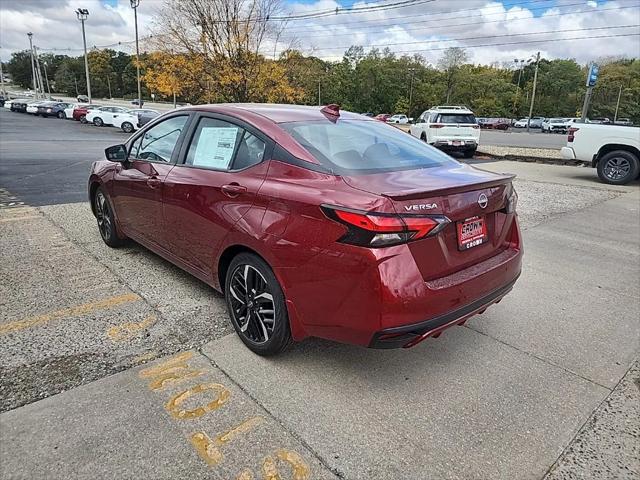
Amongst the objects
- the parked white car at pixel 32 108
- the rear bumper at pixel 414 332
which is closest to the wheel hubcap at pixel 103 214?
the rear bumper at pixel 414 332

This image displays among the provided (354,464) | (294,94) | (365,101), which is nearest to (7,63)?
(365,101)

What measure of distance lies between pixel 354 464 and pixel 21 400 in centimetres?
177

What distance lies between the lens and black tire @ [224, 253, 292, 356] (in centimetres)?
264

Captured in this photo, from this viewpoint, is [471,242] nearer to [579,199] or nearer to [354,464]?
[354,464]

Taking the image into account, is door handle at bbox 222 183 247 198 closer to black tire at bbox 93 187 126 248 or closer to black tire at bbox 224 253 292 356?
black tire at bbox 224 253 292 356

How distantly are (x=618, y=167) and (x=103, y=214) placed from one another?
10993 mm

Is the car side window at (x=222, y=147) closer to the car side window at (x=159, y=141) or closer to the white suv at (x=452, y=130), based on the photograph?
the car side window at (x=159, y=141)

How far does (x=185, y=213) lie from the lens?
10.8 ft

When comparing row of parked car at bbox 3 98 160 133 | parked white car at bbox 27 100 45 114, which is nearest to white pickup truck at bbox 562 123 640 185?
row of parked car at bbox 3 98 160 133

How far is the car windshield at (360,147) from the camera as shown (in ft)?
8.70

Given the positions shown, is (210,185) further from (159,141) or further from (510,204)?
(510,204)

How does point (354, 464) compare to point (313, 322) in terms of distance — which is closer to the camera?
point (354, 464)

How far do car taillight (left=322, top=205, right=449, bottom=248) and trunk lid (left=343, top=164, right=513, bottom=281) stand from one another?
0.12ft

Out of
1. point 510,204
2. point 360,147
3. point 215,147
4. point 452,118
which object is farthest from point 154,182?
point 452,118
